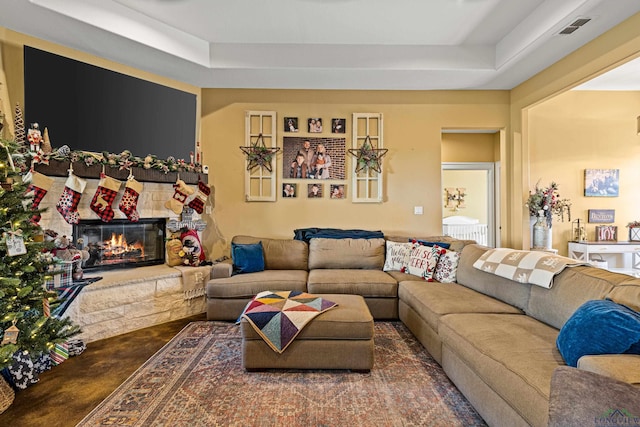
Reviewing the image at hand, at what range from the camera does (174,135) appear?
4.11 m

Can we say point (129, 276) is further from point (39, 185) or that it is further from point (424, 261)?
point (424, 261)

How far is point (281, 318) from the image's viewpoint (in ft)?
7.65

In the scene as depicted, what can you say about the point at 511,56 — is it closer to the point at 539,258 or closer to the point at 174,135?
the point at 539,258

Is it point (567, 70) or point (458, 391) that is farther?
point (567, 70)

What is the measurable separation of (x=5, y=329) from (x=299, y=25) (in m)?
3.41

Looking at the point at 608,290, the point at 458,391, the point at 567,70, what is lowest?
the point at 458,391

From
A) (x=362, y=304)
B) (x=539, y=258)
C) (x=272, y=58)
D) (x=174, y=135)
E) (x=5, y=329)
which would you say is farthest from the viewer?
(x=174, y=135)

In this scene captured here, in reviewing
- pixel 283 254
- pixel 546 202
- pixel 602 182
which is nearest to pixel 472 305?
pixel 283 254

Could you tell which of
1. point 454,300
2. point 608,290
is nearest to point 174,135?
point 454,300

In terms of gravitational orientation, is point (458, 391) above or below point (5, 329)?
below

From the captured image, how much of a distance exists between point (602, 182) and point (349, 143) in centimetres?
359

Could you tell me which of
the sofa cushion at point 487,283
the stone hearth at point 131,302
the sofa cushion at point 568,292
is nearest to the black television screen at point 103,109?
the stone hearth at point 131,302

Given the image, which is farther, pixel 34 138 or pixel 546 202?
pixel 546 202

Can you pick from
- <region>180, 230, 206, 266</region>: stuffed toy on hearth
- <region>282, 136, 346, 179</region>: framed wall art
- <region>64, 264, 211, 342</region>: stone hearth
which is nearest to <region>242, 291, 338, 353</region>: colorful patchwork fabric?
<region>64, 264, 211, 342</region>: stone hearth
